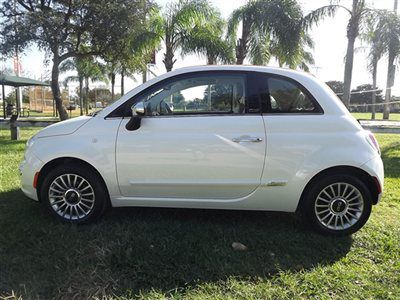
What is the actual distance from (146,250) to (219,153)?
1.15m

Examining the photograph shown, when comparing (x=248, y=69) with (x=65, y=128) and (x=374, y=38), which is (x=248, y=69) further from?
(x=374, y=38)

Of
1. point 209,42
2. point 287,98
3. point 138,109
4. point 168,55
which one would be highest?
point 209,42

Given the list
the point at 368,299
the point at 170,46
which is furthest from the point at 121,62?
the point at 368,299

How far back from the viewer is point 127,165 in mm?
3904

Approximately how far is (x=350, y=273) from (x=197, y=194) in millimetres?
1585

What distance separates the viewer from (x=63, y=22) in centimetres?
1199

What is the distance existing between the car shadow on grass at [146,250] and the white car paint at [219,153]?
0.31m

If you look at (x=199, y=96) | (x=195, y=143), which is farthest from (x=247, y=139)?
(x=199, y=96)

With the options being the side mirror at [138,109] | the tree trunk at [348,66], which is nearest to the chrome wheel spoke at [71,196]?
the side mirror at [138,109]

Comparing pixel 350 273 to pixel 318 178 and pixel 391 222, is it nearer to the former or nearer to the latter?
pixel 318 178

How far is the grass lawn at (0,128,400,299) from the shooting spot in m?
2.95

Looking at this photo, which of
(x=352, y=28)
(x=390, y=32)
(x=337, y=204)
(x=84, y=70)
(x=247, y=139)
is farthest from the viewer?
(x=84, y=70)

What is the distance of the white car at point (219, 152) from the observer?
148 inches

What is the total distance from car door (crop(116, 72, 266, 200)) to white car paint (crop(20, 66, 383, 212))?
10 mm
